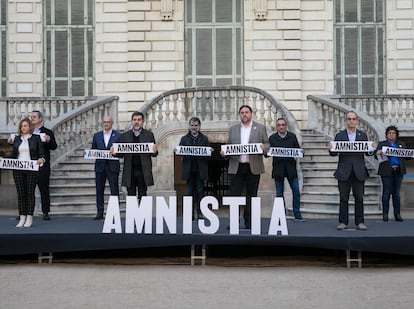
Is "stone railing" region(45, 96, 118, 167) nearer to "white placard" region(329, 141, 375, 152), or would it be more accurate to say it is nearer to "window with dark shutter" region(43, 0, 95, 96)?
"window with dark shutter" region(43, 0, 95, 96)

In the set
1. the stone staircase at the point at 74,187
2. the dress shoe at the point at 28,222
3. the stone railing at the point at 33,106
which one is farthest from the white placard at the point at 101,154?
the stone railing at the point at 33,106

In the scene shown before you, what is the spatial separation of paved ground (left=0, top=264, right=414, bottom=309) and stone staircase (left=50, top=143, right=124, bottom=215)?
4.38 m

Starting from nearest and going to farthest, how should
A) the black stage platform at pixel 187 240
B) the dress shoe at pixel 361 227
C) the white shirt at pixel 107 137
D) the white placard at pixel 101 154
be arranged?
the black stage platform at pixel 187 240 → the dress shoe at pixel 361 227 → the white placard at pixel 101 154 → the white shirt at pixel 107 137

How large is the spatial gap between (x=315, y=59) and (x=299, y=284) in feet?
38.5

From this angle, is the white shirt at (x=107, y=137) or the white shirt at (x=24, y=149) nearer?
the white shirt at (x=24, y=149)

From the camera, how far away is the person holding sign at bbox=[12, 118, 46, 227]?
1175 centimetres

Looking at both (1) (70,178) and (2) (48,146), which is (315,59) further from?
(2) (48,146)

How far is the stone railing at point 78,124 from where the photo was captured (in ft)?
54.7

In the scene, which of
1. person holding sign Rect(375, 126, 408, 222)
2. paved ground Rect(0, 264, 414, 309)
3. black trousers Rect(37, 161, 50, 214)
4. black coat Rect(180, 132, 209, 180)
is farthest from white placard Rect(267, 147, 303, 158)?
black trousers Rect(37, 161, 50, 214)

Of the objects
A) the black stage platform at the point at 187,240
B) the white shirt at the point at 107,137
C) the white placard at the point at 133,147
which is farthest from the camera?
the white shirt at the point at 107,137

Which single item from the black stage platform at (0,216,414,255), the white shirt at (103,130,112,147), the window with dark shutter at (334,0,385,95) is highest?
the window with dark shutter at (334,0,385,95)

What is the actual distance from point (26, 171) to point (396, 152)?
236 inches

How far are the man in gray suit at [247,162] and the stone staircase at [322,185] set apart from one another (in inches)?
129

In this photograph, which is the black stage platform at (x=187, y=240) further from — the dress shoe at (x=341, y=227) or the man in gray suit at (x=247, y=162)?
the man in gray suit at (x=247, y=162)
